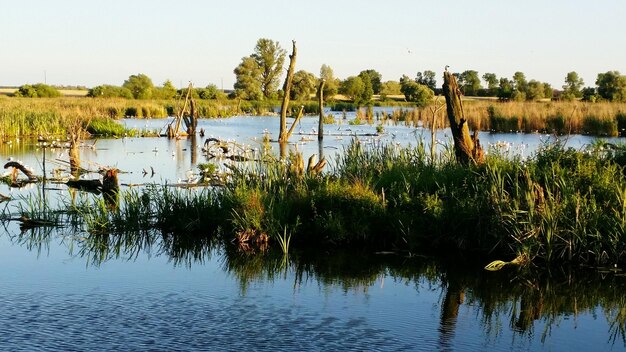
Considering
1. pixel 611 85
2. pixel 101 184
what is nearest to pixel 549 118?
pixel 101 184

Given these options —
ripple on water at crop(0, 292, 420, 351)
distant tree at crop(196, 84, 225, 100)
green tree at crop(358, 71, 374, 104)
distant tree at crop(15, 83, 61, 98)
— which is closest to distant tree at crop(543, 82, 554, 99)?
green tree at crop(358, 71, 374, 104)

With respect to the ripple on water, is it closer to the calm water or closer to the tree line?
the calm water

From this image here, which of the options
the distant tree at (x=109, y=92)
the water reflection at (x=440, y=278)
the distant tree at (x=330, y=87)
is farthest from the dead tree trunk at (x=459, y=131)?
the distant tree at (x=330, y=87)

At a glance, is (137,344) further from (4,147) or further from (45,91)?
(45,91)

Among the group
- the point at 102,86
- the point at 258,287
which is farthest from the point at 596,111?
the point at 102,86

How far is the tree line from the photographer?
78062mm

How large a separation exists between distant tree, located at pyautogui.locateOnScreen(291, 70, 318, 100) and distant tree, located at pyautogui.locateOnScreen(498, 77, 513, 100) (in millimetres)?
21771

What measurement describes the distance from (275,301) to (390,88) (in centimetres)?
11421

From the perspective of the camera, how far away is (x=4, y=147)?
3105 cm

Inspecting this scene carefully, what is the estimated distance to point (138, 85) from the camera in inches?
3661

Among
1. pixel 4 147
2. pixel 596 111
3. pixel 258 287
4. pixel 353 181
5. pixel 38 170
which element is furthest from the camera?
pixel 596 111

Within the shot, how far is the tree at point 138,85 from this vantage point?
85950mm

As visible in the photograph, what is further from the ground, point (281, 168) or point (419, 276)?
point (281, 168)

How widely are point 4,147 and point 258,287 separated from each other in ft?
78.4
